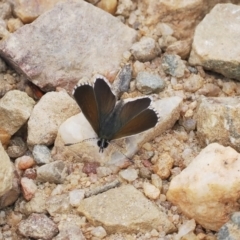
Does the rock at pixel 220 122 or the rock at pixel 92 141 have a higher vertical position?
the rock at pixel 220 122

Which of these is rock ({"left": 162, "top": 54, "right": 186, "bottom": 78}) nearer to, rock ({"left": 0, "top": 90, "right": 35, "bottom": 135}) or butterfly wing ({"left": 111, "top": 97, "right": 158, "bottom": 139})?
butterfly wing ({"left": 111, "top": 97, "right": 158, "bottom": 139})

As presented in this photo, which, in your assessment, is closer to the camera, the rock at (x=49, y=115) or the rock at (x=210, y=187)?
the rock at (x=210, y=187)

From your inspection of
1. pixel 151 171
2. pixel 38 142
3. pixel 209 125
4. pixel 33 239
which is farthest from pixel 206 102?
pixel 33 239

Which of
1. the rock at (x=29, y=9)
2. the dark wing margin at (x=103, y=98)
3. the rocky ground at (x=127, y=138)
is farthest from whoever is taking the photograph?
the rock at (x=29, y=9)

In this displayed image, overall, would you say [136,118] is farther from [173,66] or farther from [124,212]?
[173,66]

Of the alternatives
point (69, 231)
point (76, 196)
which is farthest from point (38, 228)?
point (76, 196)

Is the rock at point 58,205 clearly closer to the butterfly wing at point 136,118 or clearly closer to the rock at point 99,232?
the rock at point 99,232

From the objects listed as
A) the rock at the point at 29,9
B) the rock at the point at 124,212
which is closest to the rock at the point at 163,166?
the rock at the point at 124,212
